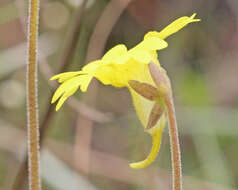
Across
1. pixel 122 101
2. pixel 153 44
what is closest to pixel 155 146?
pixel 153 44

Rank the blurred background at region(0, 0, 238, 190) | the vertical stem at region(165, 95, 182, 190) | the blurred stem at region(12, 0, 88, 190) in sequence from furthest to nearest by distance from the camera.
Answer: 1. the blurred background at region(0, 0, 238, 190)
2. the blurred stem at region(12, 0, 88, 190)
3. the vertical stem at region(165, 95, 182, 190)

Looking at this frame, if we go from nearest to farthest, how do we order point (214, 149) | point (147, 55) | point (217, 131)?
point (147, 55), point (214, 149), point (217, 131)

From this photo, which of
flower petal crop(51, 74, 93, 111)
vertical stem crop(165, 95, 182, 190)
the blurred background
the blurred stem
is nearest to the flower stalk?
vertical stem crop(165, 95, 182, 190)

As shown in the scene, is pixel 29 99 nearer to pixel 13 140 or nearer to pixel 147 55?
pixel 147 55

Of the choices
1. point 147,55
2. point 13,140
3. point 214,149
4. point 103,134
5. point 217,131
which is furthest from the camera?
point 103,134

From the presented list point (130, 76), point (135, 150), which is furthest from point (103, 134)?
point (130, 76)

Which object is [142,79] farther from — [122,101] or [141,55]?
[122,101]

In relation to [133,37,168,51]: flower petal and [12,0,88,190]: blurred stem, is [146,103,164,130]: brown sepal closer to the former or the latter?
[133,37,168,51]: flower petal

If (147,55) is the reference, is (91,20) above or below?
above
